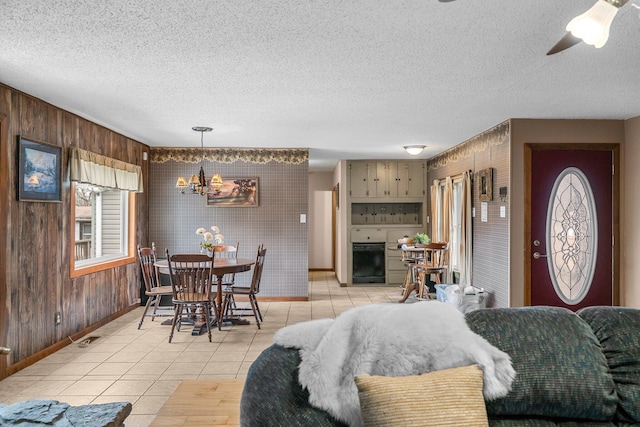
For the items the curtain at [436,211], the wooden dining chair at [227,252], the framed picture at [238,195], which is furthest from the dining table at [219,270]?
the curtain at [436,211]

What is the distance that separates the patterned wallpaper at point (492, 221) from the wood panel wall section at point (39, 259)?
14.8ft

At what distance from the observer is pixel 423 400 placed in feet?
4.40

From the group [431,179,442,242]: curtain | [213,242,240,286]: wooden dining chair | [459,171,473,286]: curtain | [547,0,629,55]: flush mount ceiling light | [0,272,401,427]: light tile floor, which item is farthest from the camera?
[431,179,442,242]: curtain

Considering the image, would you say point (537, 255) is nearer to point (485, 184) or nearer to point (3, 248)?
point (485, 184)

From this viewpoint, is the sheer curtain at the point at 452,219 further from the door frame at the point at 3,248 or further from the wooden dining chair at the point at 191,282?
the door frame at the point at 3,248

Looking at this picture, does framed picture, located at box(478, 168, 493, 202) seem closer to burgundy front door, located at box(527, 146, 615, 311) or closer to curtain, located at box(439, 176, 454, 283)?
burgundy front door, located at box(527, 146, 615, 311)

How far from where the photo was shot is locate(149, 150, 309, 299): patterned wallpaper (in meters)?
7.28

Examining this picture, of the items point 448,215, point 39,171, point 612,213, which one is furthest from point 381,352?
point 448,215

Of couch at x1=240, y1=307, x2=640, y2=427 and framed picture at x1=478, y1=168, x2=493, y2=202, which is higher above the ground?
framed picture at x1=478, y1=168, x2=493, y2=202

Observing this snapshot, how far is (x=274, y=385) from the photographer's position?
144 centimetres

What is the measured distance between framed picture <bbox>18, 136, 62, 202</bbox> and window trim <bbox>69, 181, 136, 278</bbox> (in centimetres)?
35

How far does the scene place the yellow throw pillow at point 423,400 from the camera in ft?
4.33

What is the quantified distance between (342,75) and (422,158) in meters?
5.53

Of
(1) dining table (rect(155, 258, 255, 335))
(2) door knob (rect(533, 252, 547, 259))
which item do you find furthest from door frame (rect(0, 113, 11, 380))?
(2) door knob (rect(533, 252, 547, 259))
